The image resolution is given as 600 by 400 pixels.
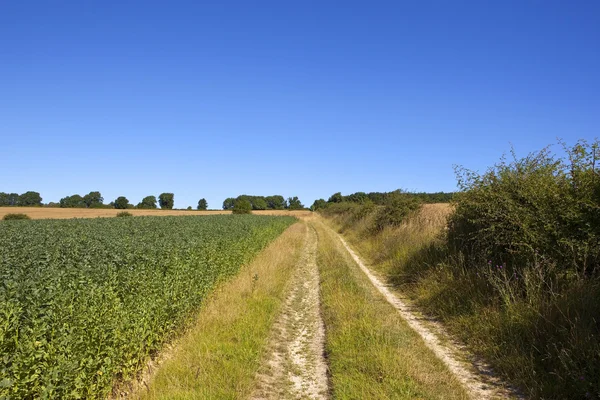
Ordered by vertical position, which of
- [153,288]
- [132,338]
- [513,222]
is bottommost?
[132,338]

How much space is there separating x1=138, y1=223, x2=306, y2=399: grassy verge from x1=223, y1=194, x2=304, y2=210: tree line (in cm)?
12384

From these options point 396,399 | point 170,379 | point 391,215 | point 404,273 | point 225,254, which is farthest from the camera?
point 391,215

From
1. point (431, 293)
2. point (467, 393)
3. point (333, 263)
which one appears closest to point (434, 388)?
point (467, 393)

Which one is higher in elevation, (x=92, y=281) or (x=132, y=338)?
(x=92, y=281)

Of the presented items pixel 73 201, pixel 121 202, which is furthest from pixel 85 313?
pixel 73 201

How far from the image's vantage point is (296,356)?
22.1 ft

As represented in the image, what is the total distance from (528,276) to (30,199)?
121m

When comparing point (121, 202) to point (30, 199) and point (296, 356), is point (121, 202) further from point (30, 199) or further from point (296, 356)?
point (296, 356)

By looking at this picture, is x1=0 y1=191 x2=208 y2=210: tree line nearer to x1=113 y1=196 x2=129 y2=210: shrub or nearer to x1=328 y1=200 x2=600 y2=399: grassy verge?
x1=113 y1=196 x2=129 y2=210: shrub

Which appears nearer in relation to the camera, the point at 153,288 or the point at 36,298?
the point at 36,298

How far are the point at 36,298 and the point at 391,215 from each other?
75.3 feet

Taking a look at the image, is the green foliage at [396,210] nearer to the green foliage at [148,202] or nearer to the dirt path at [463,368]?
the dirt path at [463,368]

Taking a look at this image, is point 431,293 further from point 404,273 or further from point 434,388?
point 434,388

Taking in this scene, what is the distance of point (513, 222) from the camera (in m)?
9.05
